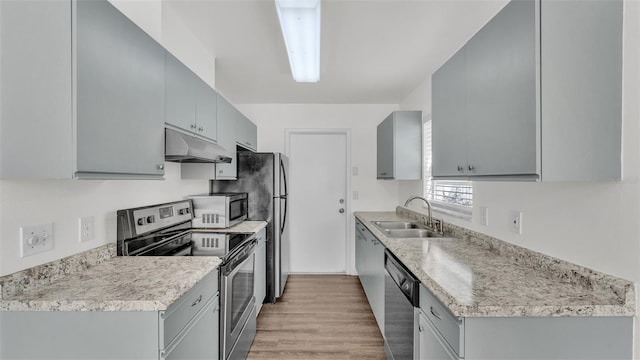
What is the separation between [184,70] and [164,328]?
54.9 inches

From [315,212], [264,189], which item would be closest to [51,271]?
[264,189]

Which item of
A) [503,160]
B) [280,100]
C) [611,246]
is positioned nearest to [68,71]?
[503,160]

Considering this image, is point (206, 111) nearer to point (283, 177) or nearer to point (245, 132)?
point (245, 132)

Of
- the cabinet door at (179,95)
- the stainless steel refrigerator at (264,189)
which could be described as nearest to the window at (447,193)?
the stainless steel refrigerator at (264,189)

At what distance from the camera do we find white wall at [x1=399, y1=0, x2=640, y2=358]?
41.8 inches

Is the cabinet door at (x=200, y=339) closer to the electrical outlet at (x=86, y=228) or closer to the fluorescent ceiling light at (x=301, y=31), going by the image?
the electrical outlet at (x=86, y=228)

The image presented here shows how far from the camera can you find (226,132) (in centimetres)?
255

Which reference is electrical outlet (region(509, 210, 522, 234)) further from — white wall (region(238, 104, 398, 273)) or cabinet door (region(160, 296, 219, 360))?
white wall (region(238, 104, 398, 273))

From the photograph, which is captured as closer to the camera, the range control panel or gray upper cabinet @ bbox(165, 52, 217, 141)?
gray upper cabinet @ bbox(165, 52, 217, 141)

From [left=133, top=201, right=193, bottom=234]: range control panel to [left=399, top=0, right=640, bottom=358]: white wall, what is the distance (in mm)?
2182

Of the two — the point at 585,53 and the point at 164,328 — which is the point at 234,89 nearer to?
the point at 164,328

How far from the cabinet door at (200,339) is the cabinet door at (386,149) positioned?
229 cm

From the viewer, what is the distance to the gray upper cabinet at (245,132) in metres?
2.88

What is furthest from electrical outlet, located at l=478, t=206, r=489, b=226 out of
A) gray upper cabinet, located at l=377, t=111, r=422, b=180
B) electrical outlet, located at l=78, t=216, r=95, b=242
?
electrical outlet, located at l=78, t=216, r=95, b=242
